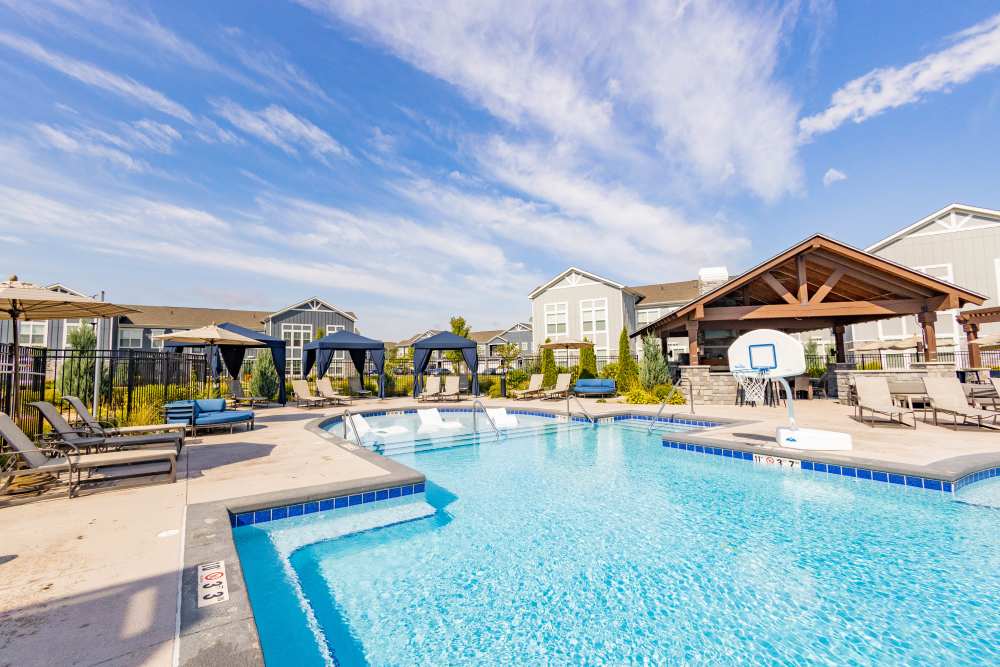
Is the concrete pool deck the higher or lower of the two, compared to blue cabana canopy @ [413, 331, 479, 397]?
lower

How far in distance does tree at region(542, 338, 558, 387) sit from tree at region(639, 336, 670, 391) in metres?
4.28

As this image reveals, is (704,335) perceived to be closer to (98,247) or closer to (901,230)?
(901,230)

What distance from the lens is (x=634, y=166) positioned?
50.5 feet

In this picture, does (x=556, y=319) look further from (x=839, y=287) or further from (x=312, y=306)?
(x=312, y=306)

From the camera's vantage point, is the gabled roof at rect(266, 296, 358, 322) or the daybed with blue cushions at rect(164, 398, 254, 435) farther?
the gabled roof at rect(266, 296, 358, 322)

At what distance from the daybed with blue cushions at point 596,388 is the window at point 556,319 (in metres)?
13.1

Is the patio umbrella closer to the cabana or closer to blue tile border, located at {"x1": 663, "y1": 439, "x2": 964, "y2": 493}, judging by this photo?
blue tile border, located at {"x1": 663, "y1": 439, "x2": 964, "y2": 493}

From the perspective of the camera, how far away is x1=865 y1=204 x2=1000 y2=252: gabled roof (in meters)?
19.6

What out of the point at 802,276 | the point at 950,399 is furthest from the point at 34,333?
the point at 950,399

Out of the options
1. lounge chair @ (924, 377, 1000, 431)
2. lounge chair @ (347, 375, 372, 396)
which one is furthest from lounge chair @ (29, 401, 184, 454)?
lounge chair @ (924, 377, 1000, 431)

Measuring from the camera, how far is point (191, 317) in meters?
37.4

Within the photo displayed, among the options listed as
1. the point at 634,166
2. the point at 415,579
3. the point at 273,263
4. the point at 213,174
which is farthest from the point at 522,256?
the point at 415,579

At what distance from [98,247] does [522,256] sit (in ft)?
58.5

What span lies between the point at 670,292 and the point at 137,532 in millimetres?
35224
